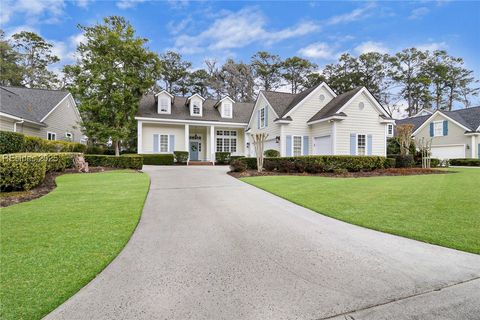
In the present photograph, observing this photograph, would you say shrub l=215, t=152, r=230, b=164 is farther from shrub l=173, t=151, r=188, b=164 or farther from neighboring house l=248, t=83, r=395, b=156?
neighboring house l=248, t=83, r=395, b=156

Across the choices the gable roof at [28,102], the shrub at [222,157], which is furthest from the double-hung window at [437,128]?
the gable roof at [28,102]

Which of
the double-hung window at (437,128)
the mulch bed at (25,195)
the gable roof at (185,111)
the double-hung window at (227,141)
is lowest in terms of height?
the mulch bed at (25,195)

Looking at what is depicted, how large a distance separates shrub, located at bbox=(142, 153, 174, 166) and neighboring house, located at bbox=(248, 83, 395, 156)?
8312mm

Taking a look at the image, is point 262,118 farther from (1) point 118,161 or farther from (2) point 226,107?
(1) point 118,161

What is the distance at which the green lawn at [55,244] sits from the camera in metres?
2.25

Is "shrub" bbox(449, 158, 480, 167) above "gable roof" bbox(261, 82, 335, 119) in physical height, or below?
below

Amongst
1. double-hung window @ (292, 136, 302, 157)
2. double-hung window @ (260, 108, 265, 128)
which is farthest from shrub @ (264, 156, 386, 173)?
double-hung window @ (260, 108, 265, 128)

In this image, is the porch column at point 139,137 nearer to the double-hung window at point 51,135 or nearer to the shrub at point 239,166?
the double-hung window at point 51,135

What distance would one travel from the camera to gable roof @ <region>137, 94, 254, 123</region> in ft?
69.9

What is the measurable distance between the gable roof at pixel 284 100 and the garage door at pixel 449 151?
17033 millimetres

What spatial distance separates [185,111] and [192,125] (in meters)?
2.09

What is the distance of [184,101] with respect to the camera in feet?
80.8

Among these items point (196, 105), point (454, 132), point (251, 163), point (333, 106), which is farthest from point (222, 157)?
point (454, 132)

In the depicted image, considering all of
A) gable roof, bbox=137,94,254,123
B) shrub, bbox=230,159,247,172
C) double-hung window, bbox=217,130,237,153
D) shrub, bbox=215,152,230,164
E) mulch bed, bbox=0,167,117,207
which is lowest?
mulch bed, bbox=0,167,117,207
